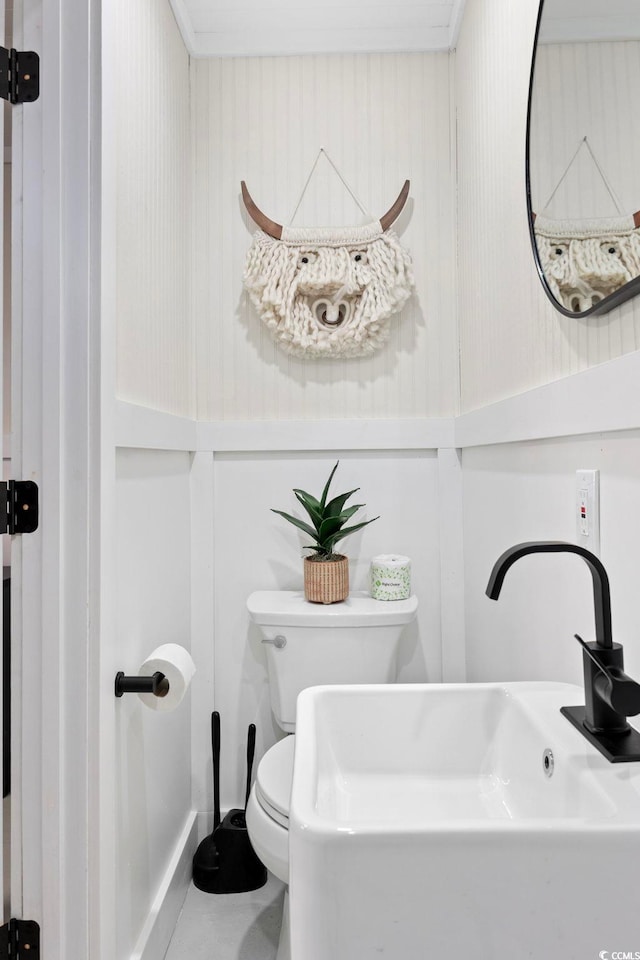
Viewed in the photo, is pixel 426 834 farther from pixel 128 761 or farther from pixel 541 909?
pixel 128 761

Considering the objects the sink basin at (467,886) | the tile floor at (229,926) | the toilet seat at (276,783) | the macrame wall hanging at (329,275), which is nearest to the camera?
the sink basin at (467,886)

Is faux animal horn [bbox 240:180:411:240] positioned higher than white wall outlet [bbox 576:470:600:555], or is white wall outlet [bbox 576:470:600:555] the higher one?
faux animal horn [bbox 240:180:411:240]

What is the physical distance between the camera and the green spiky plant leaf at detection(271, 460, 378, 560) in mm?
1538

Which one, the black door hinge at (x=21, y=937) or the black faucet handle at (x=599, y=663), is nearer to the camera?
the black faucet handle at (x=599, y=663)

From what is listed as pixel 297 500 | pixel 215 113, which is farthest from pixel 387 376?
pixel 215 113

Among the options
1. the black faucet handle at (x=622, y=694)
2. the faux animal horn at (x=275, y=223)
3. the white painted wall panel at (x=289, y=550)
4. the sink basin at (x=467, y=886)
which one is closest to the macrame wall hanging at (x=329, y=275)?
the faux animal horn at (x=275, y=223)

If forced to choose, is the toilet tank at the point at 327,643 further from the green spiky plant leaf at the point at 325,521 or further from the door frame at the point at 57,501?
the door frame at the point at 57,501

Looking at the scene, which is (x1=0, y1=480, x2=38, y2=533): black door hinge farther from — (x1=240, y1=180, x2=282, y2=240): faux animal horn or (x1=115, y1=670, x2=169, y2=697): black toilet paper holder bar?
(x1=240, y1=180, x2=282, y2=240): faux animal horn

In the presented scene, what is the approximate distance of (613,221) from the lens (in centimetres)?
75

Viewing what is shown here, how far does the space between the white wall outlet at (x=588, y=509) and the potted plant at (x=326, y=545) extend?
73cm

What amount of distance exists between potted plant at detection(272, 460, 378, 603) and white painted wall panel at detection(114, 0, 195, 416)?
0.44 metres

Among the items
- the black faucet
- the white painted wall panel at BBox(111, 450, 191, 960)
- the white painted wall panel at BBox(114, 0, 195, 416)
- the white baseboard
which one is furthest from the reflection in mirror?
the white baseboard

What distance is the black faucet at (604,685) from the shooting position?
0.63 metres

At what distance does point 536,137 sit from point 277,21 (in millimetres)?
1037
